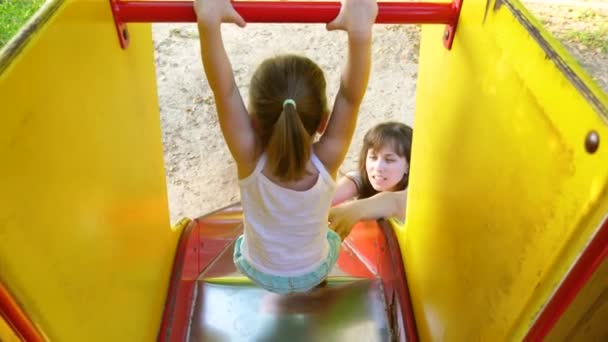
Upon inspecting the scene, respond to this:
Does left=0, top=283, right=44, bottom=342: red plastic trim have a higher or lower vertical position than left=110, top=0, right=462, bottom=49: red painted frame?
lower

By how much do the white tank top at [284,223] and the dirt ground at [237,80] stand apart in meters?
1.20

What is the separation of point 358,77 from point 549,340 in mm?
550

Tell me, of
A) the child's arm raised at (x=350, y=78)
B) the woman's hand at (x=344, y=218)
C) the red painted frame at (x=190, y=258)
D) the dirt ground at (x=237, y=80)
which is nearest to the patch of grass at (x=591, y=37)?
the dirt ground at (x=237, y=80)

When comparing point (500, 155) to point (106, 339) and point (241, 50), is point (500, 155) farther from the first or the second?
point (241, 50)

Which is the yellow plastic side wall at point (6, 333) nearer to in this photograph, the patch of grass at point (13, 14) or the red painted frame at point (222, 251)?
the red painted frame at point (222, 251)

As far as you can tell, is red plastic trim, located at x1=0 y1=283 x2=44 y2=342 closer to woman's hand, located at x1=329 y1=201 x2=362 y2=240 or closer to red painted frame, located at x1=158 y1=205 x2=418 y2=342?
red painted frame, located at x1=158 y1=205 x2=418 y2=342

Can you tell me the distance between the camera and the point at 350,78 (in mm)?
1062

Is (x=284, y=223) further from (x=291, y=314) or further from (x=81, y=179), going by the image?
(x=81, y=179)

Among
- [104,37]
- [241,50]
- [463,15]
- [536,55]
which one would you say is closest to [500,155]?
[536,55]

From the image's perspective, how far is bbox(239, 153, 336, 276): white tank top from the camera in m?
1.15

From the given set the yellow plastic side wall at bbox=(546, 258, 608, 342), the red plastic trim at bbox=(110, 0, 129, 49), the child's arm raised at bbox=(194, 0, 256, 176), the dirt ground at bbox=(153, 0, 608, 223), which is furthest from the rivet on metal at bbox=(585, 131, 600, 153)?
the dirt ground at bbox=(153, 0, 608, 223)

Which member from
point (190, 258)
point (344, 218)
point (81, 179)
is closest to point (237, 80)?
point (344, 218)

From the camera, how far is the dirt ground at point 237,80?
267 cm

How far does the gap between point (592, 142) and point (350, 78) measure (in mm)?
524
